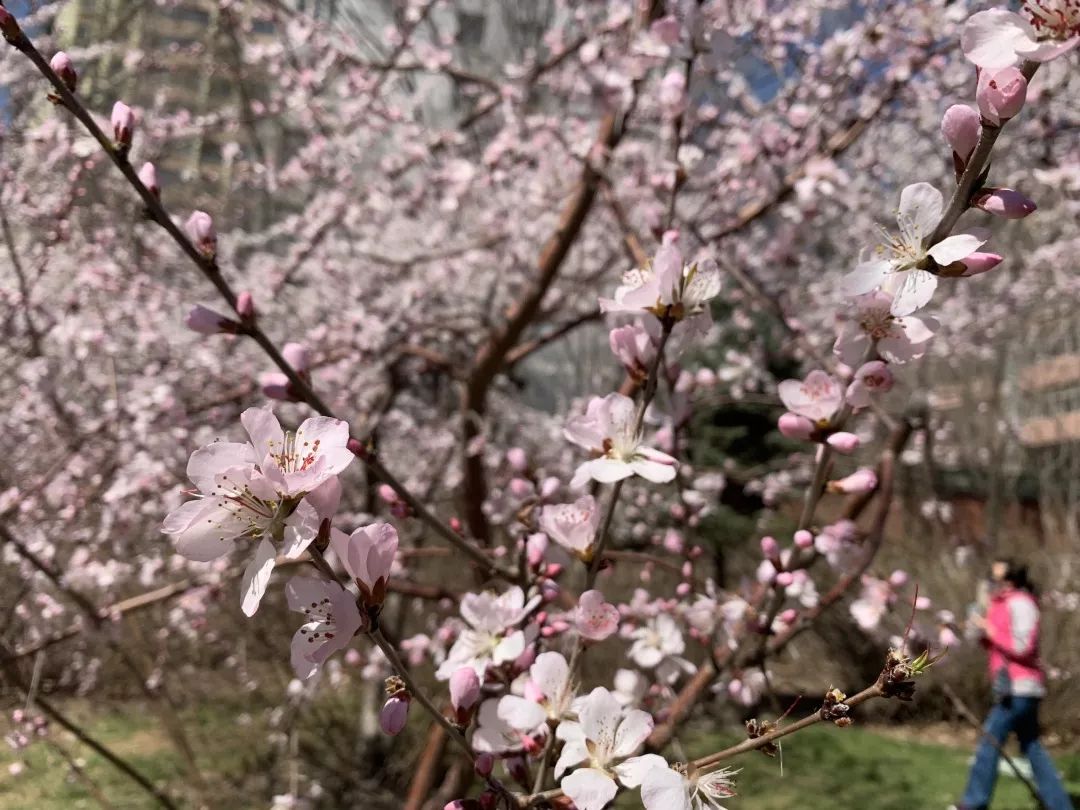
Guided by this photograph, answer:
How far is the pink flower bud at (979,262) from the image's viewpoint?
0.64 metres

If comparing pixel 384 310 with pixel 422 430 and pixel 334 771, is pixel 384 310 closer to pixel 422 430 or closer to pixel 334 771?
pixel 422 430

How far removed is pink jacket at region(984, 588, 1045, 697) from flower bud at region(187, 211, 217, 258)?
3.88 m

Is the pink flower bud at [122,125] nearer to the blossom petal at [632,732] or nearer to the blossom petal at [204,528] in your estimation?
the blossom petal at [204,528]

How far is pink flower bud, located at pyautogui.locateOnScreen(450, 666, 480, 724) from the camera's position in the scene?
2.22 feet

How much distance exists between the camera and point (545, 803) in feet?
2.19

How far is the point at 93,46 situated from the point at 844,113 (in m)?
3.80

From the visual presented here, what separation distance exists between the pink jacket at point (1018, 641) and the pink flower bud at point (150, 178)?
3952mm

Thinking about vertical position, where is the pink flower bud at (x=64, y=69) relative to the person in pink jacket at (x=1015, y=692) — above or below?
above

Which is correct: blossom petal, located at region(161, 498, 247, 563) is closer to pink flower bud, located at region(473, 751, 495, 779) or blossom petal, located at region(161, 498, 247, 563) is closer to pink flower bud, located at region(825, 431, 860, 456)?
pink flower bud, located at region(473, 751, 495, 779)

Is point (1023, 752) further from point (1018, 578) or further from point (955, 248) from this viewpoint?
point (955, 248)

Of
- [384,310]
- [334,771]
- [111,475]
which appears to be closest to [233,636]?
[334,771]

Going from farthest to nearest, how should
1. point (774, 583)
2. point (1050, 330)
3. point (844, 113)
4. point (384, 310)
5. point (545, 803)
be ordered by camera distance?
point (1050, 330) < point (384, 310) < point (844, 113) < point (774, 583) < point (545, 803)

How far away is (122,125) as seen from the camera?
815mm

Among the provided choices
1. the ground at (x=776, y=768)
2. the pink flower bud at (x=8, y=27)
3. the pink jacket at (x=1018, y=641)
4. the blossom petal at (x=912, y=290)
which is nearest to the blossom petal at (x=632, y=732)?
the blossom petal at (x=912, y=290)
